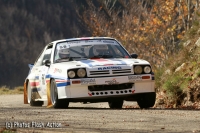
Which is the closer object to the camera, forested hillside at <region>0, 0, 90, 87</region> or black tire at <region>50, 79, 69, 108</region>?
black tire at <region>50, 79, 69, 108</region>

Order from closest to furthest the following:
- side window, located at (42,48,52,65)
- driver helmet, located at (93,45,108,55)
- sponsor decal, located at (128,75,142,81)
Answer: sponsor decal, located at (128,75,142,81), driver helmet, located at (93,45,108,55), side window, located at (42,48,52,65)

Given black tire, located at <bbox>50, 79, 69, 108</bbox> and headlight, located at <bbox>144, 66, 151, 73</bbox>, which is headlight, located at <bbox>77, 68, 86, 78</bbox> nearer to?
black tire, located at <bbox>50, 79, 69, 108</bbox>

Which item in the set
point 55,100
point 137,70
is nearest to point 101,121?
point 137,70

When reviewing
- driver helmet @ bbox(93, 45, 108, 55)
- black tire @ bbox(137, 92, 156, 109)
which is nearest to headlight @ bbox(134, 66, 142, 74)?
black tire @ bbox(137, 92, 156, 109)

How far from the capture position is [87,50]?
14.7 meters

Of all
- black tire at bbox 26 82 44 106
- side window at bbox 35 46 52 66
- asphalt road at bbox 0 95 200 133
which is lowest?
black tire at bbox 26 82 44 106

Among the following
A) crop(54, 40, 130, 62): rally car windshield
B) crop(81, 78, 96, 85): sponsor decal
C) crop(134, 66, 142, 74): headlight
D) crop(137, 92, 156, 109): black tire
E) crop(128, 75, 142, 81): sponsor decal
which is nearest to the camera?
crop(81, 78, 96, 85): sponsor decal

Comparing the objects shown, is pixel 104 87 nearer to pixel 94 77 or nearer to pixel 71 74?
pixel 94 77

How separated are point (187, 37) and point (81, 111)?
771 centimetres

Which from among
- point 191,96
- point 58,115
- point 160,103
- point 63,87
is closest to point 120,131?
point 58,115

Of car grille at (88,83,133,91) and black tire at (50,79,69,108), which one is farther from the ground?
car grille at (88,83,133,91)

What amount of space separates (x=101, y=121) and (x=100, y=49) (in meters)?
4.47

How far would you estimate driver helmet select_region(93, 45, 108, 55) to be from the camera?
14.7 m

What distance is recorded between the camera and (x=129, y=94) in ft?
44.3
